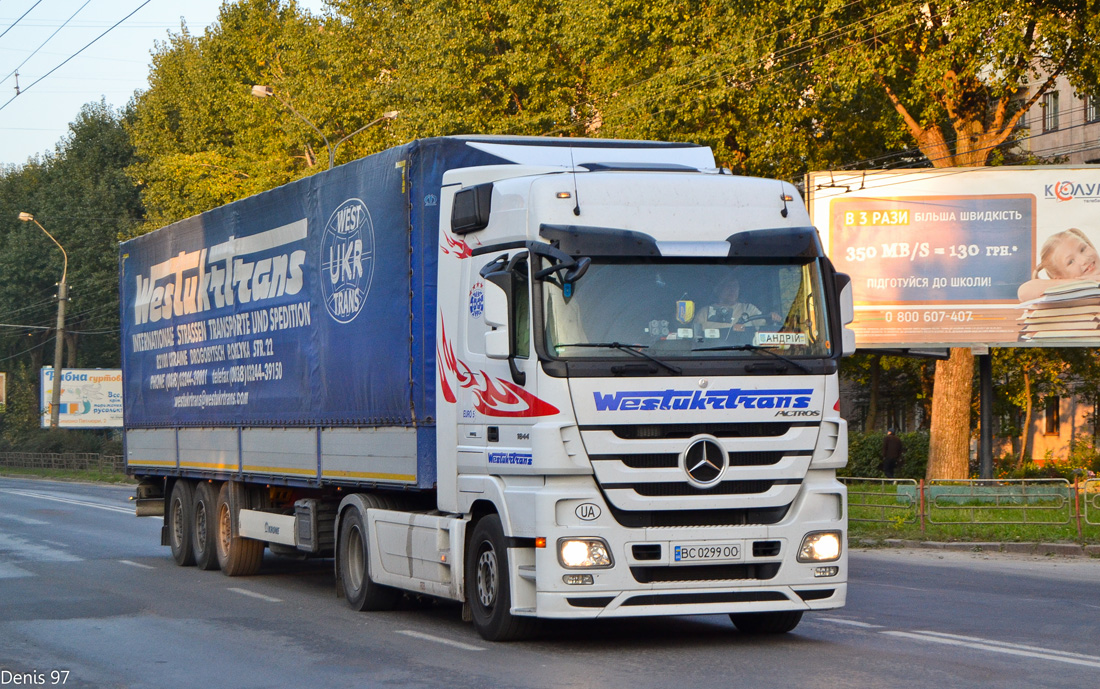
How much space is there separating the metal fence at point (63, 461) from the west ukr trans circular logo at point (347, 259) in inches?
1899

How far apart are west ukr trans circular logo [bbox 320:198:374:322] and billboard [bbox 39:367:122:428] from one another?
55.7 metres

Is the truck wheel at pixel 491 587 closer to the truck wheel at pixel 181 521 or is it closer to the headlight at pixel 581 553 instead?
the headlight at pixel 581 553

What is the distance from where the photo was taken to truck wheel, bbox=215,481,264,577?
1600 centimetres

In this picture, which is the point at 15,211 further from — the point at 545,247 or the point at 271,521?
the point at 545,247

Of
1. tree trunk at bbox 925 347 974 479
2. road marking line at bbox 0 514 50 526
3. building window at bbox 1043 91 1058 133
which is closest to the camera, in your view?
road marking line at bbox 0 514 50 526

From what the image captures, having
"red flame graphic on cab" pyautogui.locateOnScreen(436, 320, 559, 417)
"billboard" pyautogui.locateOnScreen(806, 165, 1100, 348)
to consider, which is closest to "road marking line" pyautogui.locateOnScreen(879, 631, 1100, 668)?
"red flame graphic on cab" pyautogui.locateOnScreen(436, 320, 559, 417)

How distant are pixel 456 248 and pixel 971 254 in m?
19.7

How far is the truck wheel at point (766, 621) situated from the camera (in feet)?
34.3

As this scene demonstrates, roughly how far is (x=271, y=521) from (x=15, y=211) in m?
73.9

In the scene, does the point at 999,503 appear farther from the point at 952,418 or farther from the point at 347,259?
the point at 347,259

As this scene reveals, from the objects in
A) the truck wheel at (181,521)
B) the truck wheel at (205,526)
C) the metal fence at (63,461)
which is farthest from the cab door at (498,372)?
the metal fence at (63,461)

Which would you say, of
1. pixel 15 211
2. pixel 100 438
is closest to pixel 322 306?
pixel 100 438

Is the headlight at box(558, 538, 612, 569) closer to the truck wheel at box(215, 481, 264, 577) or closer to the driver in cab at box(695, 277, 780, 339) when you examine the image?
the driver in cab at box(695, 277, 780, 339)

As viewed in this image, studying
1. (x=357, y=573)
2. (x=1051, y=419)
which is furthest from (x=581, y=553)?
(x=1051, y=419)
